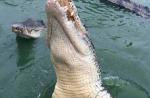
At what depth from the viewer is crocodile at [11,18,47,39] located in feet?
29.9

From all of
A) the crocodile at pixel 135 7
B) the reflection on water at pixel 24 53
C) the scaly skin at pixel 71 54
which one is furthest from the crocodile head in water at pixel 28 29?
the crocodile at pixel 135 7

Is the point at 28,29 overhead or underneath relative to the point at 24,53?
overhead

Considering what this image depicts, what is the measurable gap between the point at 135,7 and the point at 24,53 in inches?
185

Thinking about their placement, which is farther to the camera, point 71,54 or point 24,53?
point 24,53

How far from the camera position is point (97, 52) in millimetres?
8789

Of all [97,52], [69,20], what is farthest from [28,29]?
[69,20]

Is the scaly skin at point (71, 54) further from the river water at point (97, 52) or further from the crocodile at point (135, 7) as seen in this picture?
the crocodile at point (135, 7)

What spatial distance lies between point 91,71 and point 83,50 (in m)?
0.46

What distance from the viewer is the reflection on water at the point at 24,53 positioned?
8.17 m

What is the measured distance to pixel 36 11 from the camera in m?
10.9

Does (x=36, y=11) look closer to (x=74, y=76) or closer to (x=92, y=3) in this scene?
(x=92, y=3)

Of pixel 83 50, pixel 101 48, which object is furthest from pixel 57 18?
pixel 101 48

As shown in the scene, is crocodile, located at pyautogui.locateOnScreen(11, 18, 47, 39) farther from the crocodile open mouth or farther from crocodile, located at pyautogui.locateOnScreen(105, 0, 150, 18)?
the crocodile open mouth

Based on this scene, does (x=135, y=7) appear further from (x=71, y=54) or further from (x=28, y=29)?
(x=71, y=54)
